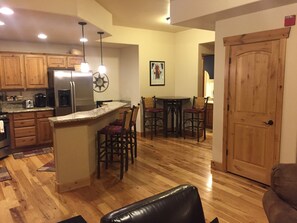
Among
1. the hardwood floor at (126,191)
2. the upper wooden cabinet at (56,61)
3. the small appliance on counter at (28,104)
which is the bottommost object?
the hardwood floor at (126,191)

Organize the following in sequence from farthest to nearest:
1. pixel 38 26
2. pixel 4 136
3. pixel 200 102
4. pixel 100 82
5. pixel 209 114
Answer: pixel 209 114 → pixel 100 82 → pixel 200 102 → pixel 4 136 → pixel 38 26

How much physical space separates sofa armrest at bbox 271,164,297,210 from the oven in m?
4.77

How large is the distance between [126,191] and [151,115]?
3493 mm

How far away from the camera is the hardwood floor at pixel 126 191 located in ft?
9.12

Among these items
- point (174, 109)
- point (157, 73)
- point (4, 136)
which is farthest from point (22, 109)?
point (174, 109)

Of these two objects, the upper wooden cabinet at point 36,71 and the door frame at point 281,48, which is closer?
the door frame at point 281,48

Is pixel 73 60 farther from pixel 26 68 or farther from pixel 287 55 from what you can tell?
pixel 287 55

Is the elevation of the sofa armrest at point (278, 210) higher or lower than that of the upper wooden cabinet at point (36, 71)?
lower

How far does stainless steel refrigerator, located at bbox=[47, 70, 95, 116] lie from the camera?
17.6 feet

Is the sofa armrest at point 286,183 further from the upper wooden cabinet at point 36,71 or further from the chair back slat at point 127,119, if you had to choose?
the upper wooden cabinet at point 36,71

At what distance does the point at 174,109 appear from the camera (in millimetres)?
6508

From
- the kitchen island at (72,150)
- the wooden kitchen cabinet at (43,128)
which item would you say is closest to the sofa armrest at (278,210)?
the kitchen island at (72,150)

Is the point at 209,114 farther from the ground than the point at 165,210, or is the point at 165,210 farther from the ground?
the point at 165,210

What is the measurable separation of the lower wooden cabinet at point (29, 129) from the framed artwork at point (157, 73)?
2816 millimetres
